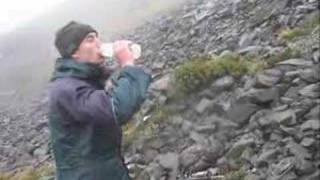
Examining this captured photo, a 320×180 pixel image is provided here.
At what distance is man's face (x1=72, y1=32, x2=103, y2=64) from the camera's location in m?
4.94

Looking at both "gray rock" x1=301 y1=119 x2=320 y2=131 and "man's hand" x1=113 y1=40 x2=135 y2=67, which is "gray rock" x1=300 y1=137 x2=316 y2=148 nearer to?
"gray rock" x1=301 y1=119 x2=320 y2=131

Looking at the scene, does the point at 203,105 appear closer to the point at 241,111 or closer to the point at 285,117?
the point at 241,111

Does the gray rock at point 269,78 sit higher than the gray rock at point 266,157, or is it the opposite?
the gray rock at point 269,78

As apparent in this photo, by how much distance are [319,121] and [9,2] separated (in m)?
48.6

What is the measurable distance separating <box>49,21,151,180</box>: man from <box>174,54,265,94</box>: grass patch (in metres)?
4.58

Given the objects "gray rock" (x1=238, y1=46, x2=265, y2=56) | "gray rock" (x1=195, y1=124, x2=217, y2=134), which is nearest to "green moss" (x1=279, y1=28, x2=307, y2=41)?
"gray rock" (x1=238, y1=46, x2=265, y2=56)

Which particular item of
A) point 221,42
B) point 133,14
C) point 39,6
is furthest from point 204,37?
point 39,6

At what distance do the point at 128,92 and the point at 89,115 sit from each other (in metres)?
0.30

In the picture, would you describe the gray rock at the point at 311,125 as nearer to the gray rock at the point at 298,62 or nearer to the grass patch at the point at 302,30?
the gray rock at the point at 298,62

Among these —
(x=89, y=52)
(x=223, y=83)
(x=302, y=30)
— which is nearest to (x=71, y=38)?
(x=89, y=52)

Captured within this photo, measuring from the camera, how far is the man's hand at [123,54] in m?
4.91

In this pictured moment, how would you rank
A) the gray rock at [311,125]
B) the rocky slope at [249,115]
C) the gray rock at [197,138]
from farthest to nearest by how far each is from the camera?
the gray rock at [197,138]
the rocky slope at [249,115]
the gray rock at [311,125]

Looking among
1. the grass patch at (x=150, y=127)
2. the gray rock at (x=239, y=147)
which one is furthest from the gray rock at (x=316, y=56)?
the grass patch at (x=150, y=127)

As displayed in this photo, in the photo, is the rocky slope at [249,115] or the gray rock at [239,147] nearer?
the rocky slope at [249,115]
